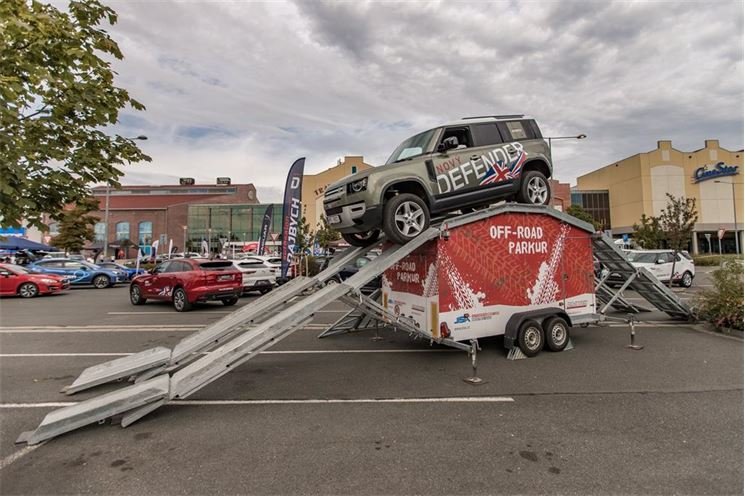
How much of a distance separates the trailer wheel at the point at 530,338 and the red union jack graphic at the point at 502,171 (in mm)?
2522

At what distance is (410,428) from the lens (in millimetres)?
4254

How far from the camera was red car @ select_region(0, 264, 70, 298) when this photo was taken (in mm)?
17562

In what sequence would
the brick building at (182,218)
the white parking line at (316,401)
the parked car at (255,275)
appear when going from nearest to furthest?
the white parking line at (316,401) → the parked car at (255,275) → the brick building at (182,218)

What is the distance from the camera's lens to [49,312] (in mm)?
13141

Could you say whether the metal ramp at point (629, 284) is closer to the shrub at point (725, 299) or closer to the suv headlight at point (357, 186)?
the shrub at point (725, 299)

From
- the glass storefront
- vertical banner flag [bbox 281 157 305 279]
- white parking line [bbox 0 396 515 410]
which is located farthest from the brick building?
white parking line [bbox 0 396 515 410]

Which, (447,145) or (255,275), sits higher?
(447,145)

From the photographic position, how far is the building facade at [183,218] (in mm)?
78312

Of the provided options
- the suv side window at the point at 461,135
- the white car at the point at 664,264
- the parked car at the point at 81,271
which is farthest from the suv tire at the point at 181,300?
the white car at the point at 664,264

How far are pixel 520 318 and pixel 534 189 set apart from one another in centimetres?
252

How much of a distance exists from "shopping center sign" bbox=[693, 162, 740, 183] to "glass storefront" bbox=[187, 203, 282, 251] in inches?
2647

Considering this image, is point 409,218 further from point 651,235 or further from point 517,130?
point 651,235

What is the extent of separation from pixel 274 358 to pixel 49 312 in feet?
34.2

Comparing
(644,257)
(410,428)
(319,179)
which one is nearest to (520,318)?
(410,428)
